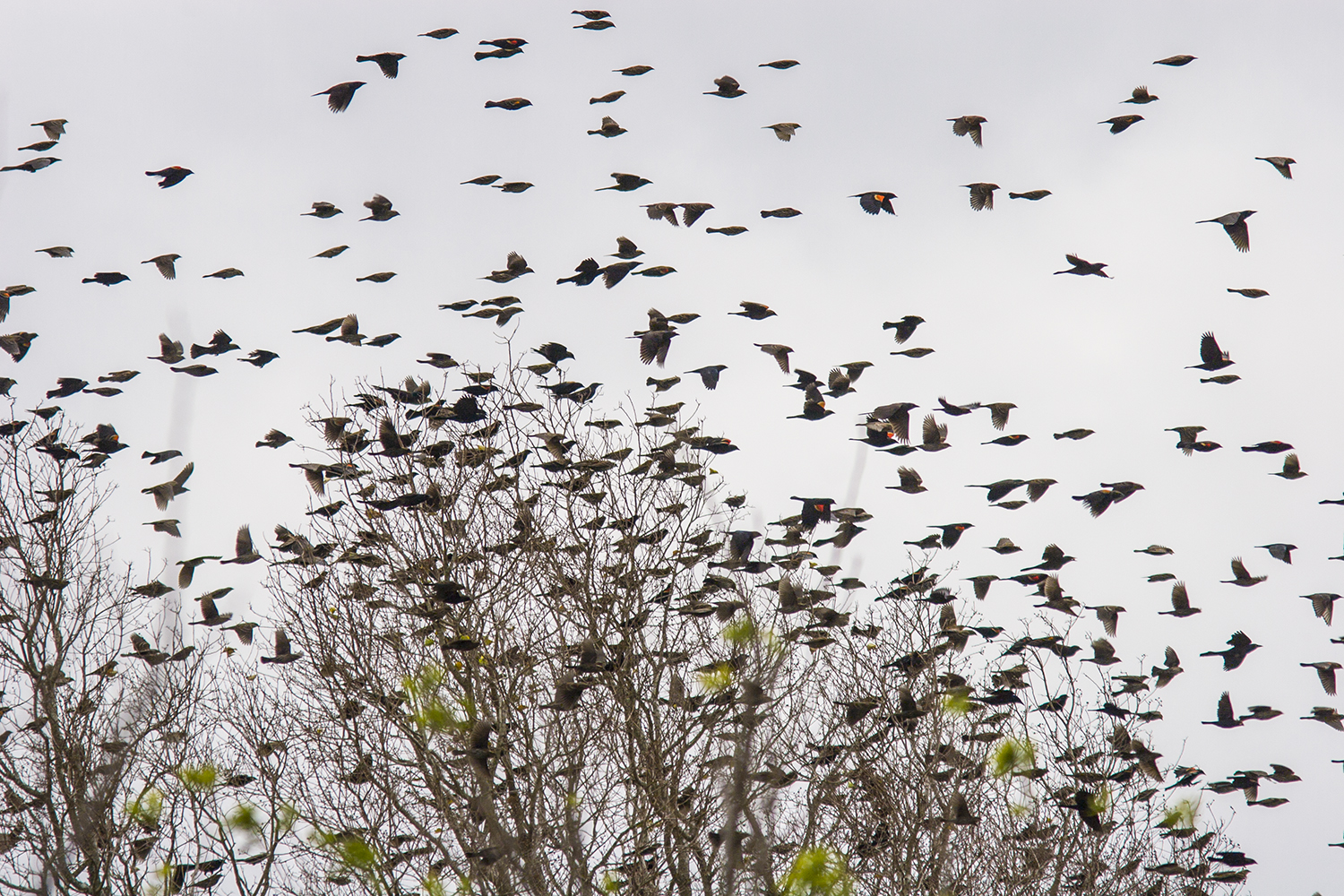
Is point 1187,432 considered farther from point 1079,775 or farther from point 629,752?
point 629,752

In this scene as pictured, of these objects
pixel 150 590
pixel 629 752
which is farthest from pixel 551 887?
pixel 150 590

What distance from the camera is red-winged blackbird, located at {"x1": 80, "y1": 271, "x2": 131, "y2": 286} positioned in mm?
15227

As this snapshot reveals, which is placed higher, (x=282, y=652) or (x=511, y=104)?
(x=511, y=104)

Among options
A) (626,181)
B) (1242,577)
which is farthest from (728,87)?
(1242,577)

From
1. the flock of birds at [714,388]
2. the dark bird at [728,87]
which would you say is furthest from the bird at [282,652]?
the dark bird at [728,87]

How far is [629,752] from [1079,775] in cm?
645

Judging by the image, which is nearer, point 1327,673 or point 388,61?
point 388,61

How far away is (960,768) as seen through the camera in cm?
1641

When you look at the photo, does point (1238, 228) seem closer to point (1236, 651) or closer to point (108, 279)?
point (1236, 651)

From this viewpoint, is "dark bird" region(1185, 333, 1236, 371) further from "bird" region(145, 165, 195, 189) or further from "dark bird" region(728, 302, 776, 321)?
"bird" region(145, 165, 195, 189)

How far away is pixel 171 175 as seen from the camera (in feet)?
49.0

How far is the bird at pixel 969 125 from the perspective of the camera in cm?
1577

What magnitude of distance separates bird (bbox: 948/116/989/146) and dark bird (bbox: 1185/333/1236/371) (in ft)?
13.1

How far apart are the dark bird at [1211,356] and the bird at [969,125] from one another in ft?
13.1
